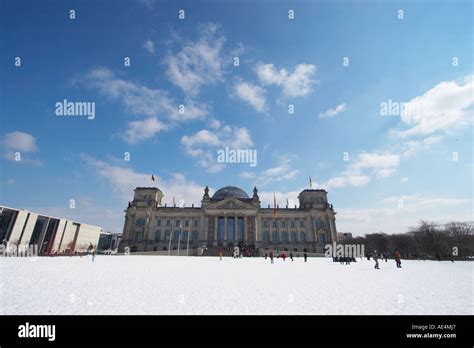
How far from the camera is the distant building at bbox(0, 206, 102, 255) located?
61.3 metres

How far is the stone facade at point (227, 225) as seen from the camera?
247ft

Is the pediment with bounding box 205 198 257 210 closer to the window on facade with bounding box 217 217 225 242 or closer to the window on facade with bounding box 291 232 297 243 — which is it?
the window on facade with bounding box 217 217 225 242

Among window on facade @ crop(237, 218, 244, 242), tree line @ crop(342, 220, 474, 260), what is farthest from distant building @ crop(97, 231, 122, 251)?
tree line @ crop(342, 220, 474, 260)

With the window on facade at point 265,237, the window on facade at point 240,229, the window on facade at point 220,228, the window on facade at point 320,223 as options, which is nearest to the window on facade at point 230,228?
the window on facade at point 240,229

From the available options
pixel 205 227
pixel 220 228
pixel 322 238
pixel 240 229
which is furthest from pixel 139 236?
pixel 322 238

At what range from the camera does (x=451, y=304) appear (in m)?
8.88

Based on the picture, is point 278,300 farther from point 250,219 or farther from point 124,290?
point 250,219

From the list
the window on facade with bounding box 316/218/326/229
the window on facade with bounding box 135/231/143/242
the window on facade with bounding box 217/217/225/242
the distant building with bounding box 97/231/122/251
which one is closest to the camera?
the window on facade with bounding box 135/231/143/242

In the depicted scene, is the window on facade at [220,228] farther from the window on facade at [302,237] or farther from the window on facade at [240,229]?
the window on facade at [302,237]

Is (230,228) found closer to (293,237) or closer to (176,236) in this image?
(176,236)

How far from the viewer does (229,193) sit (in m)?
88.5
